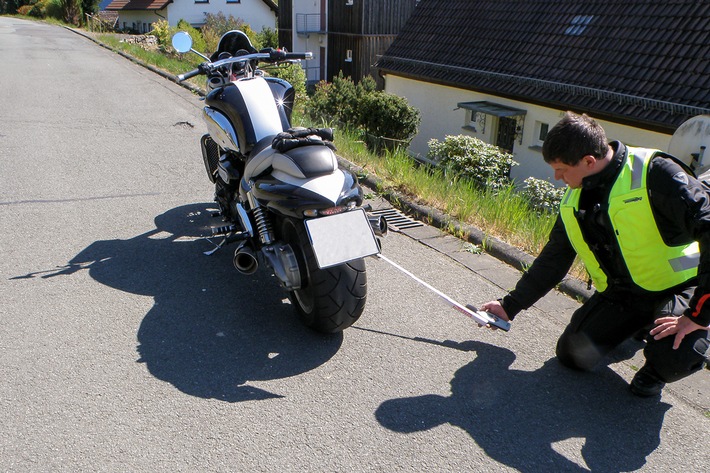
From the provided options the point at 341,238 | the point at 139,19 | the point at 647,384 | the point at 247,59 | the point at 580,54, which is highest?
the point at 247,59

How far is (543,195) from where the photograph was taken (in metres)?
7.56

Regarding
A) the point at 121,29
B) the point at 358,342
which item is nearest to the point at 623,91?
the point at 358,342

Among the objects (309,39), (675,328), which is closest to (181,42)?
(675,328)

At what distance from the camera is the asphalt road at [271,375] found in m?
2.67

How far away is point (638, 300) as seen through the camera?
3.16 m

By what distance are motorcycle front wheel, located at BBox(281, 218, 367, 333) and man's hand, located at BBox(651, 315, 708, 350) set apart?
1.45m

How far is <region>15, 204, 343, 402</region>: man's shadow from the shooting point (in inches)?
127

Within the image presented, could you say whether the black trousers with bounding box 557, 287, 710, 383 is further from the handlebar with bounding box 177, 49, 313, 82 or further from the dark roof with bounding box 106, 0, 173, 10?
the dark roof with bounding box 106, 0, 173, 10

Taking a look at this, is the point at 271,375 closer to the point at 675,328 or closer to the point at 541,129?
the point at 675,328

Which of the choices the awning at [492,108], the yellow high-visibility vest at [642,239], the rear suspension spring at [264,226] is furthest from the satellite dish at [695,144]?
the awning at [492,108]

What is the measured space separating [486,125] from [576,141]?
14745 mm

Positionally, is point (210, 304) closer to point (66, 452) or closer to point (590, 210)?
point (66, 452)

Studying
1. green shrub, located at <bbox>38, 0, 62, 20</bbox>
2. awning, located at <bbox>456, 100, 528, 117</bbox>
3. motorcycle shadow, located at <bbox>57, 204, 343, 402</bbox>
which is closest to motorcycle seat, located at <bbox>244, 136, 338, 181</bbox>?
motorcycle shadow, located at <bbox>57, 204, 343, 402</bbox>

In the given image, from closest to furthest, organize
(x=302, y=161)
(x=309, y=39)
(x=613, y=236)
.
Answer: (x=613, y=236) < (x=302, y=161) < (x=309, y=39)
